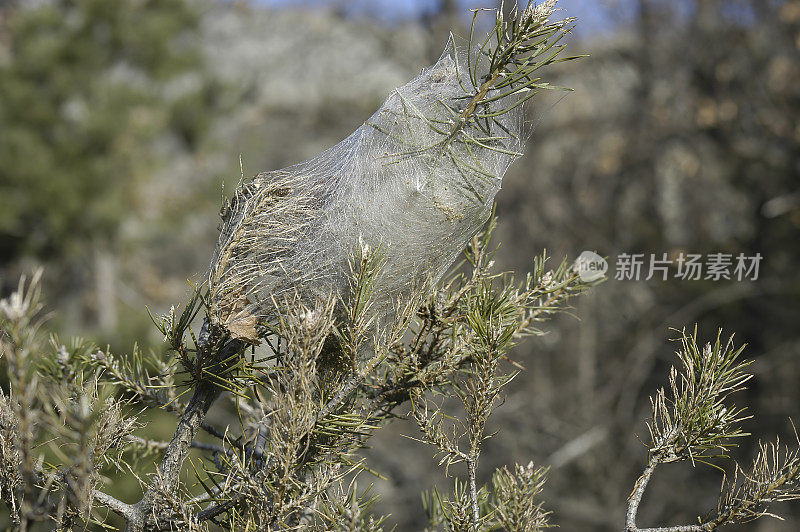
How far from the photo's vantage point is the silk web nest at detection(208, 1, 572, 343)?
0.87 metres

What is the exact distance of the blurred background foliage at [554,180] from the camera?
454cm

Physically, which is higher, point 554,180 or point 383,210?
point 554,180

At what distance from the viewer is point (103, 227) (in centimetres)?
720

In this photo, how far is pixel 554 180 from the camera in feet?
19.4

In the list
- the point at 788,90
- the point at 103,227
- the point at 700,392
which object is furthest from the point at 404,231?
the point at 103,227

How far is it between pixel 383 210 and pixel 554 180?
5.23 metres

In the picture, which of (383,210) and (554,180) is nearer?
(383,210)

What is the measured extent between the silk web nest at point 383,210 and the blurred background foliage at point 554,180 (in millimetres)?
1876

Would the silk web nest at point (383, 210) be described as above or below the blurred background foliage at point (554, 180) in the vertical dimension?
below

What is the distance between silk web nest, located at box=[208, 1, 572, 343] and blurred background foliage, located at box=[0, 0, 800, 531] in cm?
188

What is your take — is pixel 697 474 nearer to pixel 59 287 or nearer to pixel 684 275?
pixel 684 275

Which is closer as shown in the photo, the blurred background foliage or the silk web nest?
the silk web nest

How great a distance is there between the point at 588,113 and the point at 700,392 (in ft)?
21.1

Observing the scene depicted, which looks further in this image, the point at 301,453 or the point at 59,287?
the point at 59,287
